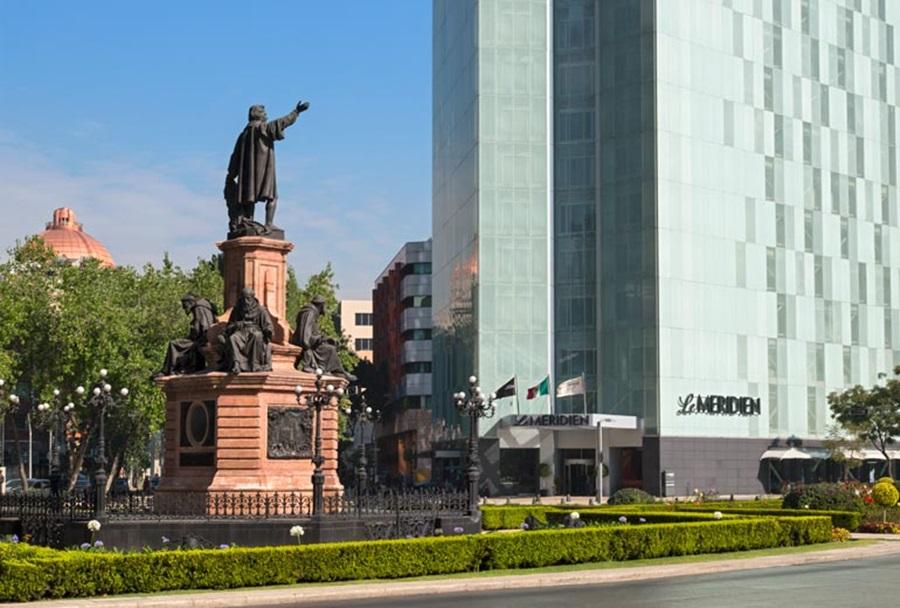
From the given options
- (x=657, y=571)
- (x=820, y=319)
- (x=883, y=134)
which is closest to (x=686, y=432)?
(x=820, y=319)

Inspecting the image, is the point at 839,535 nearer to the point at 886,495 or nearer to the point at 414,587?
the point at 886,495

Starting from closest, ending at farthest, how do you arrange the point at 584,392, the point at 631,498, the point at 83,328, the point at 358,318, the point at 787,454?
the point at 631,498 → the point at 83,328 → the point at 584,392 → the point at 787,454 → the point at 358,318

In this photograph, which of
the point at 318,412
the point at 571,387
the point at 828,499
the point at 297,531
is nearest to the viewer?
the point at 297,531

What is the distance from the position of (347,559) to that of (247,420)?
7625 mm

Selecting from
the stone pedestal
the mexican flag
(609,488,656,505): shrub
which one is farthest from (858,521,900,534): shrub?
the mexican flag

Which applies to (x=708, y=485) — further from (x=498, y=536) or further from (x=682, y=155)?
(x=498, y=536)

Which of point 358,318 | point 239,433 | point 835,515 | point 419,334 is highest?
point 358,318

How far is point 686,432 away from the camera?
93.6 m

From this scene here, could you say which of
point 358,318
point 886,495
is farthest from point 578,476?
point 358,318

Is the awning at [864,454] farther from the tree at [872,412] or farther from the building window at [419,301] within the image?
the building window at [419,301]

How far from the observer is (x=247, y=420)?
38188 millimetres

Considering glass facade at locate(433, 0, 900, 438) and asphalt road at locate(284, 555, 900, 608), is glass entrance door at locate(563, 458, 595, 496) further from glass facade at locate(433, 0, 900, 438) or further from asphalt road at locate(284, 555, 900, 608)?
asphalt road at locate(284, 555, 900, 608)

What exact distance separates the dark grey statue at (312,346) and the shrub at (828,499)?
20.0m

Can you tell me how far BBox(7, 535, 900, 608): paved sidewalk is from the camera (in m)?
27.5
